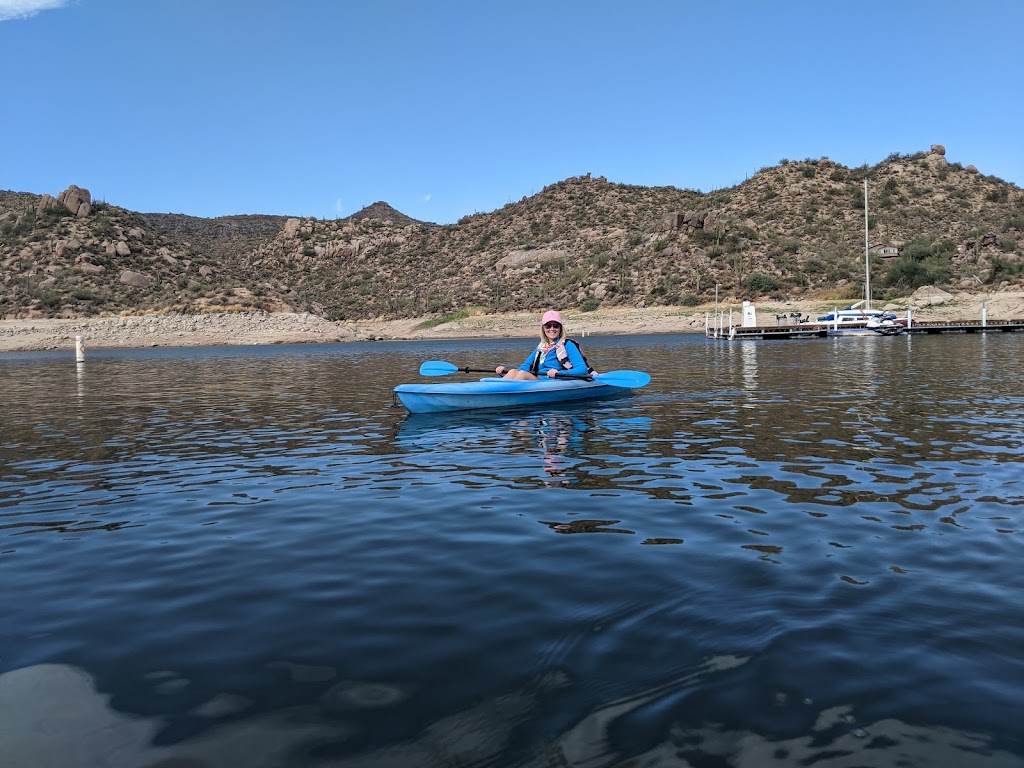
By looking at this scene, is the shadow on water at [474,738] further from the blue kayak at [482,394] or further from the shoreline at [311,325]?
the shoreline at [311,325]

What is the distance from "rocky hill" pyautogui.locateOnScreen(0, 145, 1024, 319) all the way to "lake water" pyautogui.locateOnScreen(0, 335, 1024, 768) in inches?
2963

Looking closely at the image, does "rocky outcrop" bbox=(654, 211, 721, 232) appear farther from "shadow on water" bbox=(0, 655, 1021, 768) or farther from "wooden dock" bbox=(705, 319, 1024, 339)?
"shadow on water" bbox=(0, 655, 1021, 768)

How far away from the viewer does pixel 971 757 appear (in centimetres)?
310

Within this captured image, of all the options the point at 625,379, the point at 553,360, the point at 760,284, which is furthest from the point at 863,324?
the point at 553,360

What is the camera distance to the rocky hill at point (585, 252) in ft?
266

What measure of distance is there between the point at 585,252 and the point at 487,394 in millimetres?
89733

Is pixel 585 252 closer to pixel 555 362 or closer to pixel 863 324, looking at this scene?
pixel 863 324

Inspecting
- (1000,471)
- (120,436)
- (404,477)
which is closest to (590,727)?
(404,477)

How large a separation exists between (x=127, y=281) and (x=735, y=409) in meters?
86.6

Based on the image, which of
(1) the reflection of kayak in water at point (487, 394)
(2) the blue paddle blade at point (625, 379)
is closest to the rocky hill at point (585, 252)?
(2) the blue paddle blade at point (625, 379)

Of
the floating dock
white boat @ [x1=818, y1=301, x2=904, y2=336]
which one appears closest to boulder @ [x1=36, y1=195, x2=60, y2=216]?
the floating dock

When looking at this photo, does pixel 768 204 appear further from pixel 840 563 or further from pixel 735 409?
pixel 840 563

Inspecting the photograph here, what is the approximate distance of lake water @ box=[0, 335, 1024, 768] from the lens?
3.34m

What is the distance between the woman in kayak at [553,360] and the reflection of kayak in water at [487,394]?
1.02ft
